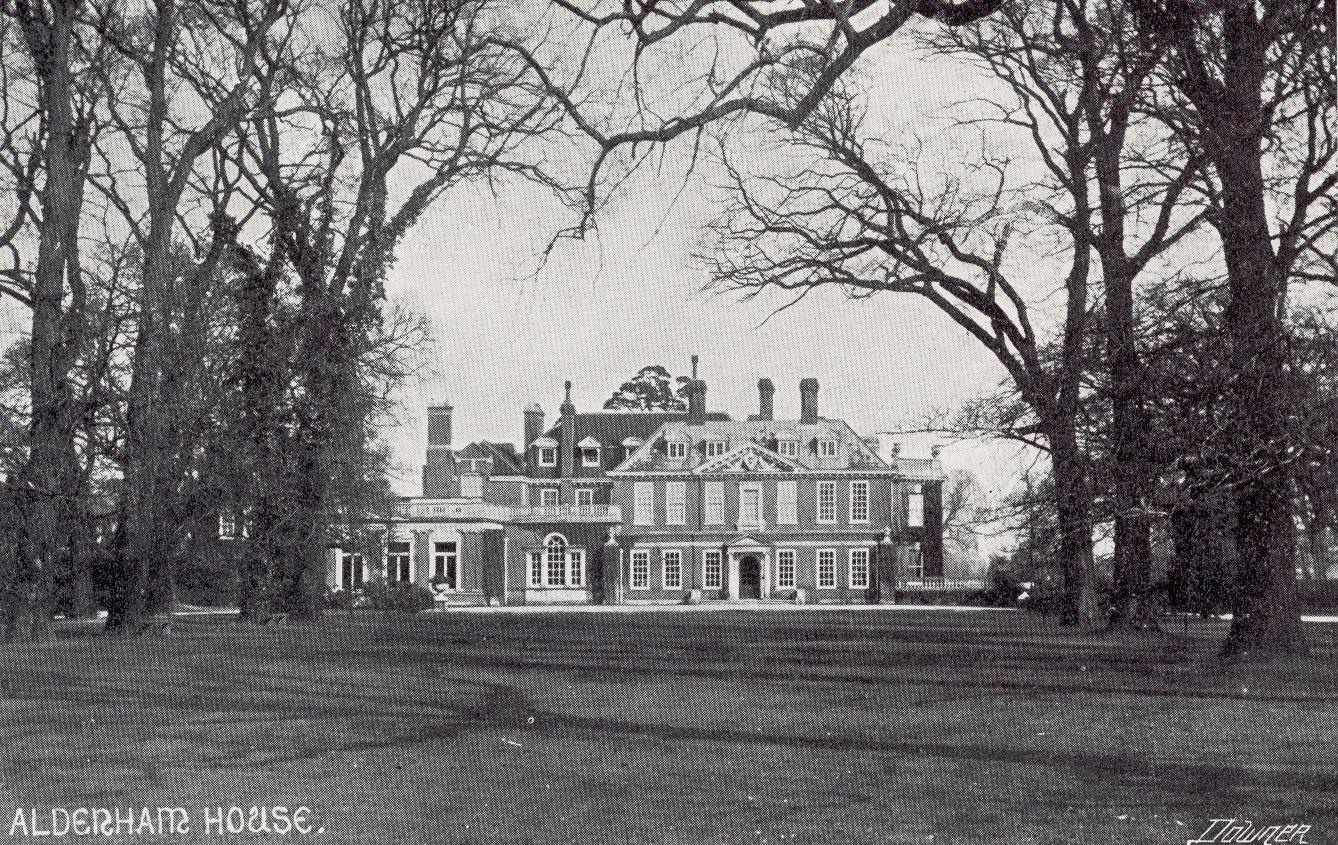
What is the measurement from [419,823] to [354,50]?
1753 centimetres

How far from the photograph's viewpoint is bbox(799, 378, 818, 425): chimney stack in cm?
5566

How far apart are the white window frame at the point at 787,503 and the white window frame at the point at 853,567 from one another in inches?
98.2

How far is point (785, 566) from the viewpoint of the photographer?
57562 millimetres

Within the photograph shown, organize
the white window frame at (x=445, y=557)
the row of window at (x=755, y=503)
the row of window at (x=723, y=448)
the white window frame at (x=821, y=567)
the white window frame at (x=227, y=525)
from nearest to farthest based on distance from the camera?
the white window frame at (x=227, y=525) < the row of window at (x=723, y=448) < the row of window at (x=755, y=503) < the white window frame at (x=821, y=567) < the white window frame at (x=445, y=557)

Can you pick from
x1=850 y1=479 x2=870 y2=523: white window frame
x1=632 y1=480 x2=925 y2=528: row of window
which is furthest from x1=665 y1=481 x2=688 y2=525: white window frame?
x1=850 y1=479 x2=870 y2=523: white window frame

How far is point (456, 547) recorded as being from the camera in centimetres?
5766

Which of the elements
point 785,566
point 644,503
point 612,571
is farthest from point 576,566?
point 785,566

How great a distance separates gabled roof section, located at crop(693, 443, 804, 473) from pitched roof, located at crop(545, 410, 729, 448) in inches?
250

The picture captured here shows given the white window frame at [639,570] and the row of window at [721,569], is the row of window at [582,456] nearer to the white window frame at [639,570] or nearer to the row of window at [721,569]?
the white window frame at [639,570]

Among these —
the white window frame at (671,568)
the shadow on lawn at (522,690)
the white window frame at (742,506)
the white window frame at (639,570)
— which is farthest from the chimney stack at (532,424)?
the shadow on lawn at (522,690)

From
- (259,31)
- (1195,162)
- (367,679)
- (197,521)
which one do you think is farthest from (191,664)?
(1195,162)

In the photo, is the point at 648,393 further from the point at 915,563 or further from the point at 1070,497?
the point at 1070,497

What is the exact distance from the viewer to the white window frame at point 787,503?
56406 mm

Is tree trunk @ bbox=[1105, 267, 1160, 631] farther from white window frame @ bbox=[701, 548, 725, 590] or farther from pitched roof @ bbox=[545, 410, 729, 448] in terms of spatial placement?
Result: pitched roof @ bbox=[545, 410, 729, 448]
